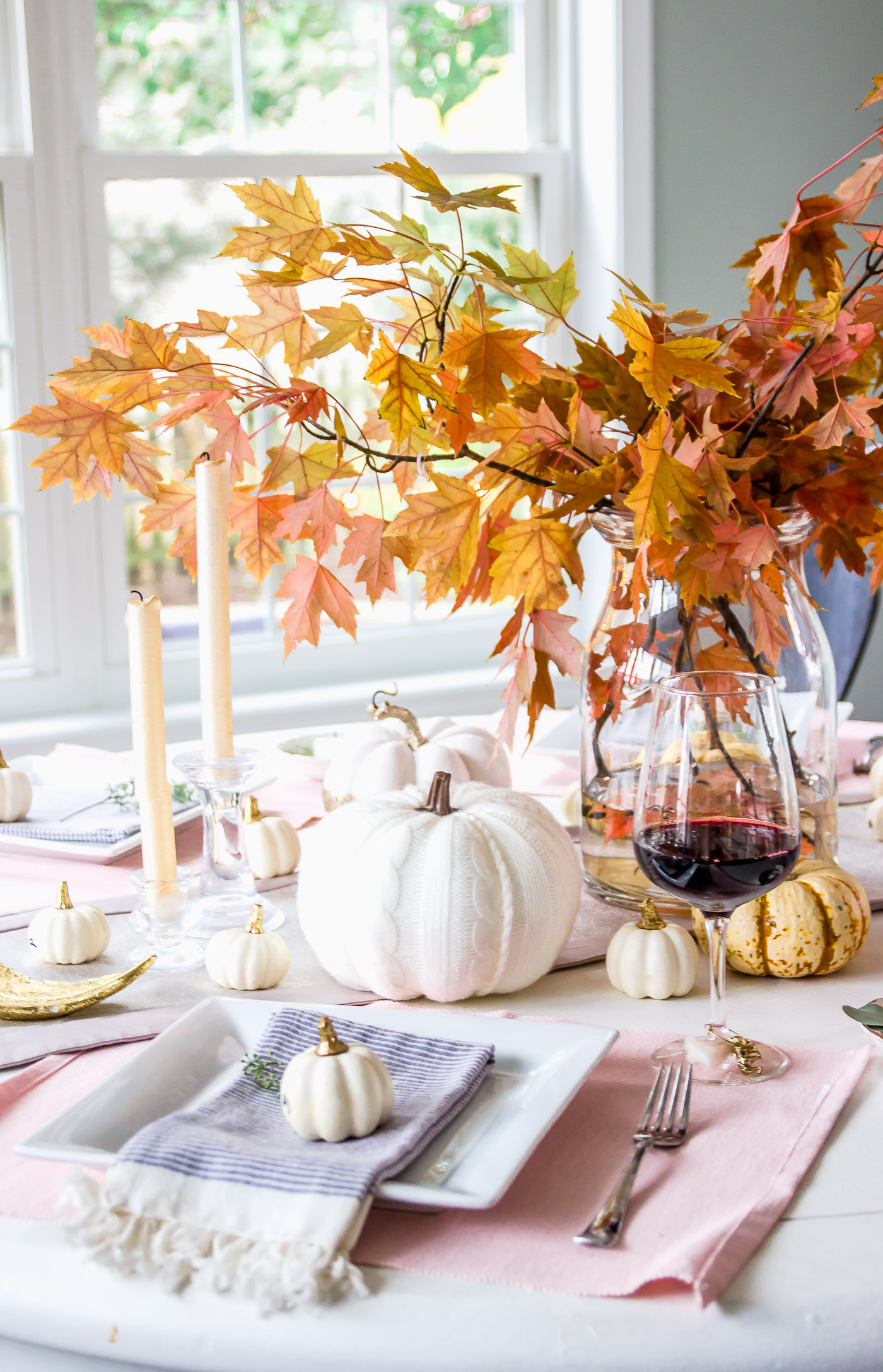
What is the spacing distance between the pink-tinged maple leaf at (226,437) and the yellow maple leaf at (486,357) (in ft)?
0.60

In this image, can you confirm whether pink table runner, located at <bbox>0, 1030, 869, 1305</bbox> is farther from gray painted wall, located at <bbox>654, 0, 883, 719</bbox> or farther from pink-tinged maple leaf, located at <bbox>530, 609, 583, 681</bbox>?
gray painted wall, located at <bbox>654, 0, 883, 719</bbox>

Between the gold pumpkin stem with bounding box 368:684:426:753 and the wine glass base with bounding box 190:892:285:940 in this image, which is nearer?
the wine glass base with bounding box 190:892:285:940

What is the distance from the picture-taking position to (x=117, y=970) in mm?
859

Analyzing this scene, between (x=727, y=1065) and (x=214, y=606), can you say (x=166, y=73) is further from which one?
(x=727, y=1065)

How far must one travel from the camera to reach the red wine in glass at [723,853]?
26.1 inches

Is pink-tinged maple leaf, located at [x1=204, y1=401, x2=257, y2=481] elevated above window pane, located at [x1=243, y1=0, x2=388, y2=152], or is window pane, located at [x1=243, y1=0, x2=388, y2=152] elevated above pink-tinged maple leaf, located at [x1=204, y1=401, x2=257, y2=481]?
window pane, located at [x1=243, y1=0, x2=388, y2=152]

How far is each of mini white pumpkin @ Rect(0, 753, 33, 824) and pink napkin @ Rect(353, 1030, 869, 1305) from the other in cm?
69

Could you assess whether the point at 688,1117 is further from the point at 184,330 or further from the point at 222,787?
the point at 184,330

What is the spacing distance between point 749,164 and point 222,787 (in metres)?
2.36

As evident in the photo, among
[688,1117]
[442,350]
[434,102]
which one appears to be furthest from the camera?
[434,102]

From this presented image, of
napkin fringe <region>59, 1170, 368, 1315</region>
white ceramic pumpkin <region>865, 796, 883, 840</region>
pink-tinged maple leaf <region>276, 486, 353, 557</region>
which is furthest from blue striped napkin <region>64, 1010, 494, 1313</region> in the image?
white ceramic pumpkin <region>865, 796, 883, 840</region>

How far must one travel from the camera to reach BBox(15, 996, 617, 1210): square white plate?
1.83ft

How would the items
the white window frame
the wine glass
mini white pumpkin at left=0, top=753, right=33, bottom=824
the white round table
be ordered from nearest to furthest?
1. the white round table
2. the wine glass
3. mini white pumpkin at left=0, top=753, right=33, bottom=824
4. the white window frame

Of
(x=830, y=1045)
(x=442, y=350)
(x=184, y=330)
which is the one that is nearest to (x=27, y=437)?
(x=184, y=330)
